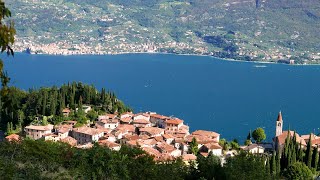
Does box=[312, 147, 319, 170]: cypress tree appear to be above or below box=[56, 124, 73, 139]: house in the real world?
below

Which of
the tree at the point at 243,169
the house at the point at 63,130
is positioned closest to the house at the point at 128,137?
the house at the point at 63,130

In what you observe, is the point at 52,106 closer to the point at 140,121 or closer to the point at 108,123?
the point at 108,123

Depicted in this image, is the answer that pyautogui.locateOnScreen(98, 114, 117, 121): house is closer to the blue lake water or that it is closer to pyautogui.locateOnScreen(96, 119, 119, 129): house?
pyautogui.locateOnScreen(96, 119, 119, 129): house

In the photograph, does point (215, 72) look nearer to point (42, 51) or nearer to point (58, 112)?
point (42, 51)

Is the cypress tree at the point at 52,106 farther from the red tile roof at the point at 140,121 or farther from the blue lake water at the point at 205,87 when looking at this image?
the red tile roof at the point at 140,121

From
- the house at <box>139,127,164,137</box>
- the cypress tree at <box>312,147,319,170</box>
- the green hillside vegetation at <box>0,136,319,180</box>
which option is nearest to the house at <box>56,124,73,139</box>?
the house at <box>139,127,164,137</box>

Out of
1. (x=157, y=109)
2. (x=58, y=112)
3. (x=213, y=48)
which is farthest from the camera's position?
(x=213, y=48)

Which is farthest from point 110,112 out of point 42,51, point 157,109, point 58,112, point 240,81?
point 42,51

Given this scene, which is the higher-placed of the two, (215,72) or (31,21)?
(31,21)
